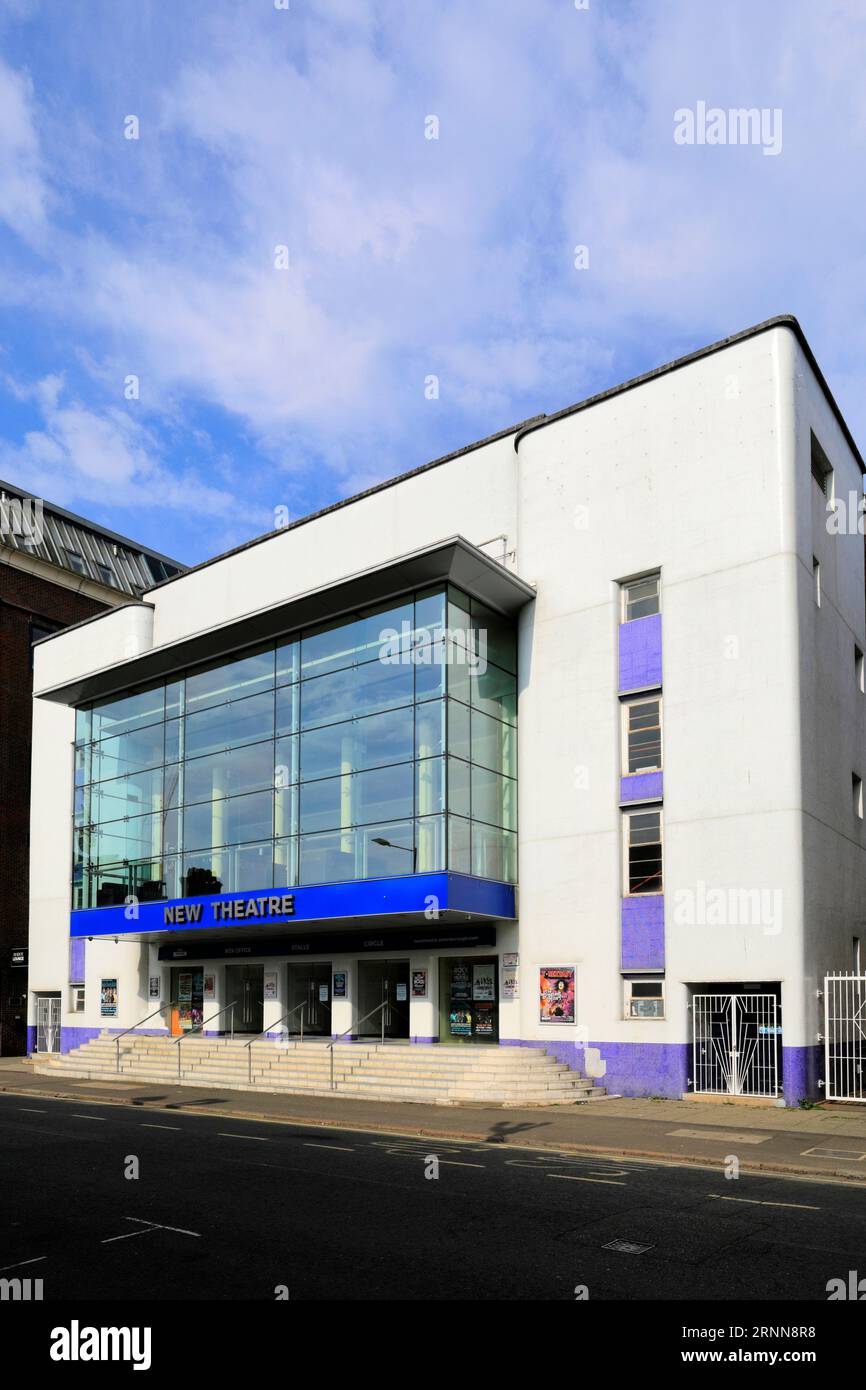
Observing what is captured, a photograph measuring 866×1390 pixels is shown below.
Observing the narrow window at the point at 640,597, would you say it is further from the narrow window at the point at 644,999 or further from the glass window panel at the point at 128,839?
→ the glass window panel at the point at 128,839

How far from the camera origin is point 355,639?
3083 centimetres

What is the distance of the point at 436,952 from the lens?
29797 mm

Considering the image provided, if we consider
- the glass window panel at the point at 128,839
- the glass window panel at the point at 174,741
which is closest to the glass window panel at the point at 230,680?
the glass window panel at the point at 174,741

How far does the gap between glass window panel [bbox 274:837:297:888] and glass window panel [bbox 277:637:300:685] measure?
4656mm

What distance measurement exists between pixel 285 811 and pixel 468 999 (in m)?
7.18

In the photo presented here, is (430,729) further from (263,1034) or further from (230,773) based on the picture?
(263,1034)

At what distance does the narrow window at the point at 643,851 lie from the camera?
86.8ft

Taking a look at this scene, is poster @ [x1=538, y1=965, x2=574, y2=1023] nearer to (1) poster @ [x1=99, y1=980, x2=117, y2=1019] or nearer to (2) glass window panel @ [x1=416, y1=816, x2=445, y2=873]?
(2) glass window panel @ [x1=416, y1=816, x2=445, y2=873]

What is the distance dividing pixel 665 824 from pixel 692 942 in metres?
2.74

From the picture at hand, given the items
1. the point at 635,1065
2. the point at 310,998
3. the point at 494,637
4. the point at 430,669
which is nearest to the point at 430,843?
the point at 430,669

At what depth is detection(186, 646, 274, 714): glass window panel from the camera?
110ft

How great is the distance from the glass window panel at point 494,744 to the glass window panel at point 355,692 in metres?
1.92
